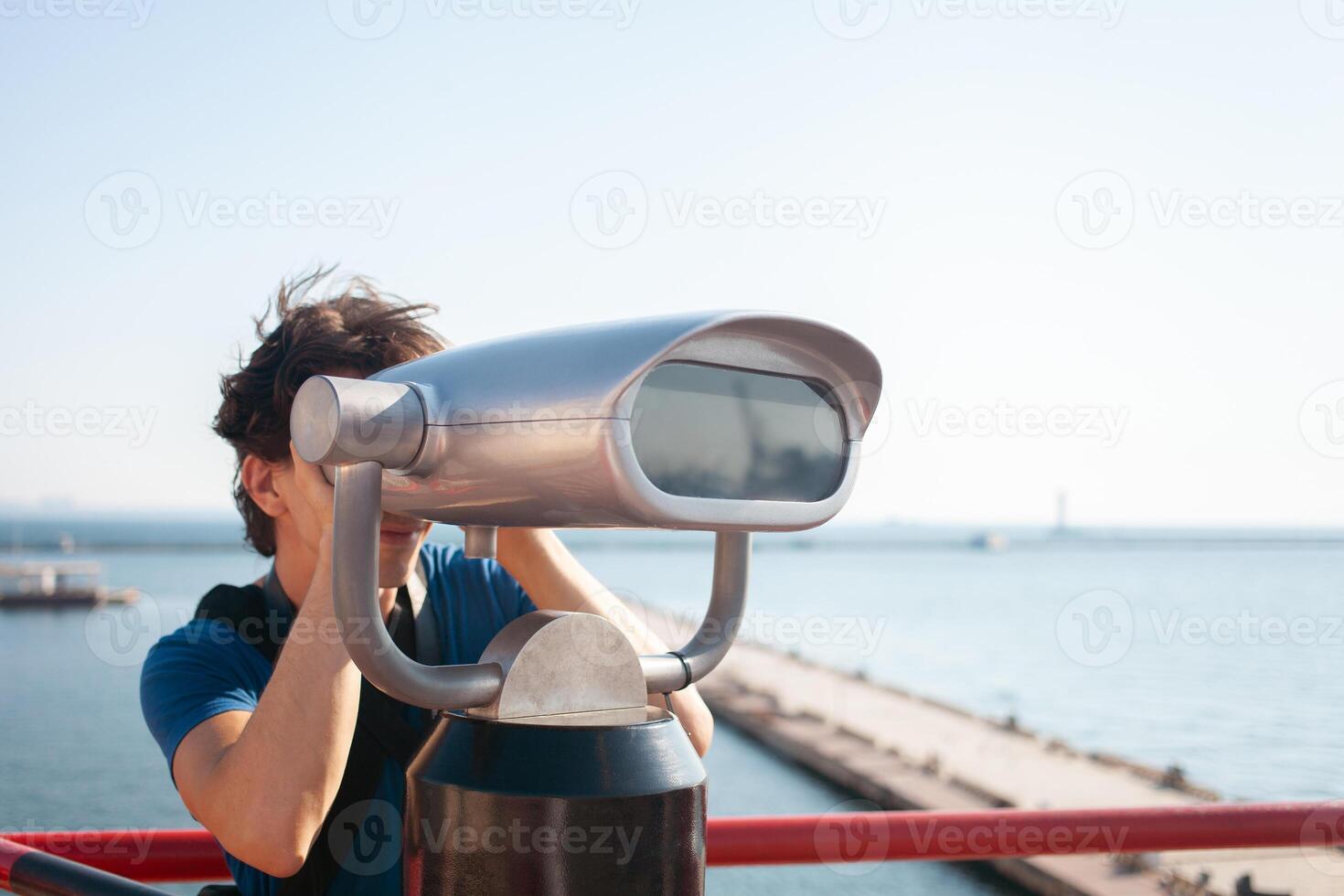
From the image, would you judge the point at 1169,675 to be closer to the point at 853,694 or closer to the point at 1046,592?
the point at 853,694

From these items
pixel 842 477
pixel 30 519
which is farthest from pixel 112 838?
pixel 30 519

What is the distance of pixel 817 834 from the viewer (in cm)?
148

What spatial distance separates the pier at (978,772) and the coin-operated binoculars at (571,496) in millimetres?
5262

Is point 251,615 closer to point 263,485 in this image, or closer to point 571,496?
point 263,485

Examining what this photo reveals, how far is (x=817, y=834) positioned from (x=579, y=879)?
878 millimetres

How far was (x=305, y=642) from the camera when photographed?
946 mm

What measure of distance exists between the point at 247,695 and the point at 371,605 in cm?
58

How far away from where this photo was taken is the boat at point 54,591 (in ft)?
162
